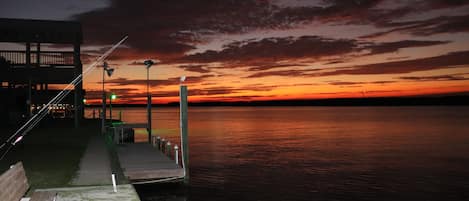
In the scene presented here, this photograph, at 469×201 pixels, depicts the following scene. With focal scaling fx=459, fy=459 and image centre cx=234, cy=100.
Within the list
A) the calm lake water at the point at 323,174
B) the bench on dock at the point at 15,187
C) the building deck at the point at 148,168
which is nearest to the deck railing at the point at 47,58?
the calm lake water at the point at 323,174

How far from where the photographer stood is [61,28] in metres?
36.9

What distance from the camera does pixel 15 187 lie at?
10422 mm

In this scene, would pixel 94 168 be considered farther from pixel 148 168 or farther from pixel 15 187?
pixel 15 187

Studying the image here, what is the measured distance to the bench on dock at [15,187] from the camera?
9102 mm

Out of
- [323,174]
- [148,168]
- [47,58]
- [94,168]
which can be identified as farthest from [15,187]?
[47,58]

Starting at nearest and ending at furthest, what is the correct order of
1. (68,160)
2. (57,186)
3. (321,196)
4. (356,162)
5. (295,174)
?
1. (57,186)
2. (68,160)
3. (321,196)
4. (295,174)
5. (356,162)

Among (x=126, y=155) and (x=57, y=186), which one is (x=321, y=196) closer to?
(x=126, y=155)

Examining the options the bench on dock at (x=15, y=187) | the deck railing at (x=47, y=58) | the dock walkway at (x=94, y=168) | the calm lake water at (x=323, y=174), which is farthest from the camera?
the deck railing at (x=47, y=58)

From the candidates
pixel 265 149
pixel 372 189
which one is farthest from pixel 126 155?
pixel 265 149

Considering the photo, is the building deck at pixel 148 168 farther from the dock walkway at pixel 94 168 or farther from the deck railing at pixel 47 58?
the deck railing at pixel 47 58

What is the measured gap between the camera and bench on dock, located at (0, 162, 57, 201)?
9102mm

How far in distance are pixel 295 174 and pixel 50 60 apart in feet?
74.2

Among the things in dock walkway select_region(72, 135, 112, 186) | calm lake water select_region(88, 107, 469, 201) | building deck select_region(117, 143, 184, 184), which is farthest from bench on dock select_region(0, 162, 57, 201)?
calm lake water select_region(88, 107, 469, 201)

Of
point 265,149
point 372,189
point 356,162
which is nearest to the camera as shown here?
point 372,189
